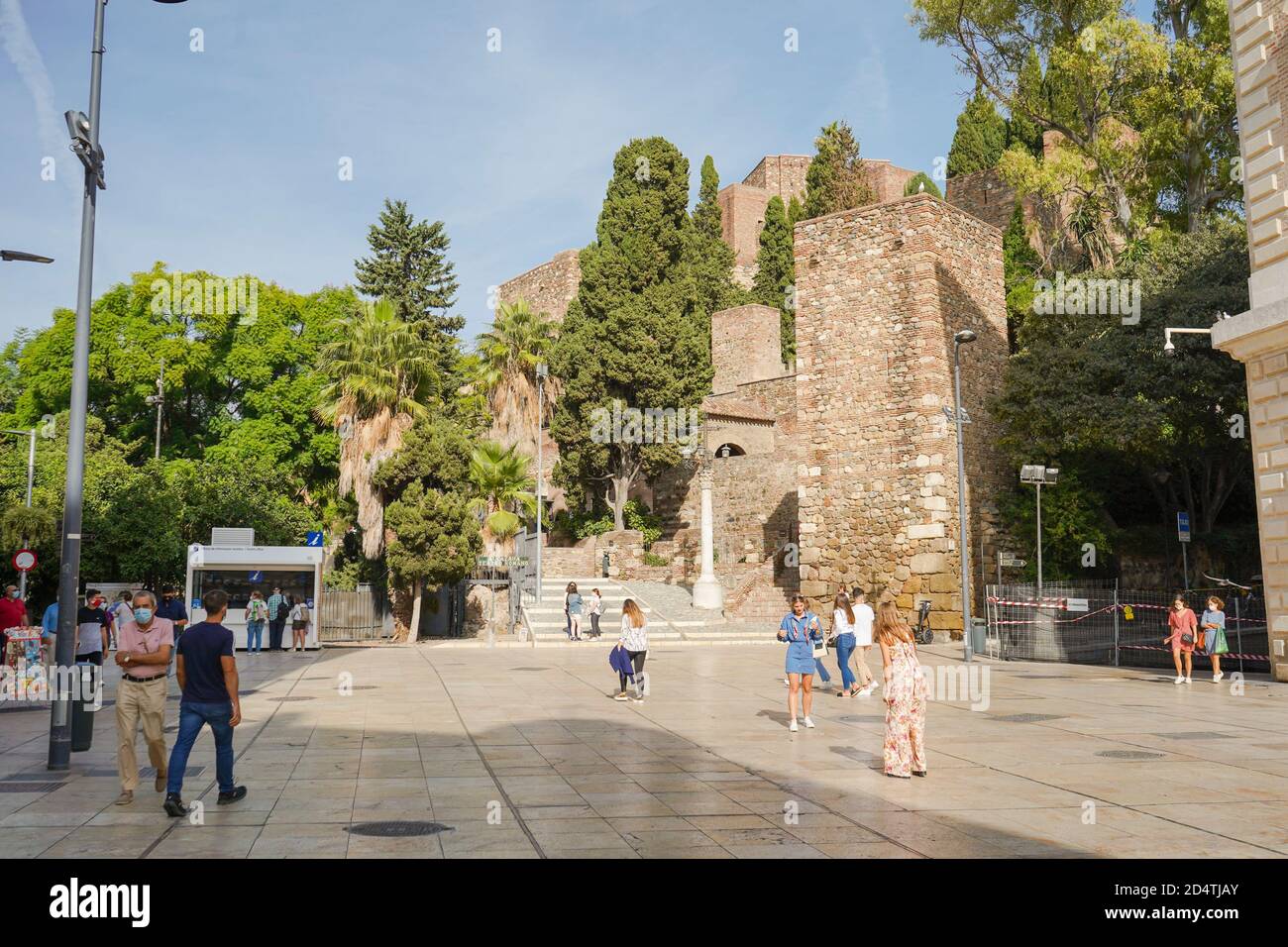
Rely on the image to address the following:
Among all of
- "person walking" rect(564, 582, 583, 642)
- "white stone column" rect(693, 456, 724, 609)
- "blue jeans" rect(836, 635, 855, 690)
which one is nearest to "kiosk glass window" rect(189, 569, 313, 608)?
"person walking" rect(564, 582, 583, 642)

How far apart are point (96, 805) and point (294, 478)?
41.0 metres

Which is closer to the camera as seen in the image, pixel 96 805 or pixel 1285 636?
pixel 96 805

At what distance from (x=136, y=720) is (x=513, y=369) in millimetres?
38682

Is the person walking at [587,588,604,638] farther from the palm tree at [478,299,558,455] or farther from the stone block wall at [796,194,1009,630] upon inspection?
the palm tree at [478,299,558,455]

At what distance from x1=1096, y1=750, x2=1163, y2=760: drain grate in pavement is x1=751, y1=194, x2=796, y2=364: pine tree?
46278 millimetres

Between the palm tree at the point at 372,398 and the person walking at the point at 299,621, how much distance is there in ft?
22.1

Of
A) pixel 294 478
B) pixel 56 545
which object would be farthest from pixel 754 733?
pixel 294 478

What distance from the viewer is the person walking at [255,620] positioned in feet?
86.7

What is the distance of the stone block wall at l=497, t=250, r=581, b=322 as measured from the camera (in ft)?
232

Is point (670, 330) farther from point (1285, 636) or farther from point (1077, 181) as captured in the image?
point (1285, 636)

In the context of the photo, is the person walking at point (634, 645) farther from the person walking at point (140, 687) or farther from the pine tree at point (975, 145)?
the pine tree at point (975, 145)

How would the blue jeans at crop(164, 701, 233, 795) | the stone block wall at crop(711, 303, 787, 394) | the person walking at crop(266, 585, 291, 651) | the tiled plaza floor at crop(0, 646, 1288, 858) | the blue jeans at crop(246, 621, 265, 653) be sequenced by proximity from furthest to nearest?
the stone block wall at crop(711, 303, 787, 394)
the person walking at crop(266, 585, 291, 651)
the blue jeans at crop(246, 621, 265, 653)
the blue jeans at crop(164, 701, 233, 795)
the tiled plaza floor at crop(0, 646, 1288, 858)

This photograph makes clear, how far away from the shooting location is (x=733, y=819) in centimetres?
748

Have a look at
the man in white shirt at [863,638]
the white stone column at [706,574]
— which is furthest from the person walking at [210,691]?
the white stone column at [706,574]
